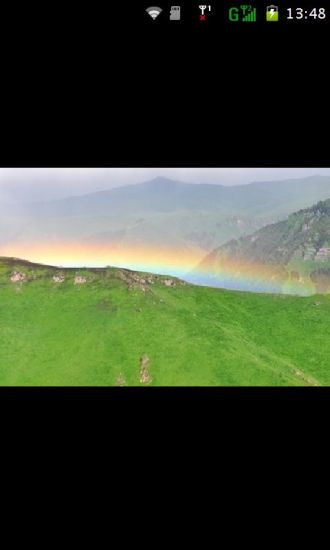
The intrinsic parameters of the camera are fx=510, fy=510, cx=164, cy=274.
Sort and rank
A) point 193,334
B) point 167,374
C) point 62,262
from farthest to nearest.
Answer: point 62,262 → point 193,334 → point 167,374

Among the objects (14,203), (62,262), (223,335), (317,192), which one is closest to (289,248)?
(317,192)

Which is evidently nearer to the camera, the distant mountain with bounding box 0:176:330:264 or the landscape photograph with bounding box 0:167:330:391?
the landscape photograph with bounding box 0:167:330:391

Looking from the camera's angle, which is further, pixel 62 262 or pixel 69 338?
pixel 62 262

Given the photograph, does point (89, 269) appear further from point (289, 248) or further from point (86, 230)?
point (289, 248)

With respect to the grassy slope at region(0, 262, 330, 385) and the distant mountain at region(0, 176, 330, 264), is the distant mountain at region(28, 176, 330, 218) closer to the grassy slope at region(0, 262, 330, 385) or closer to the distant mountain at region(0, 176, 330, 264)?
the distant mountain at region(0, 176, 330, 264)
